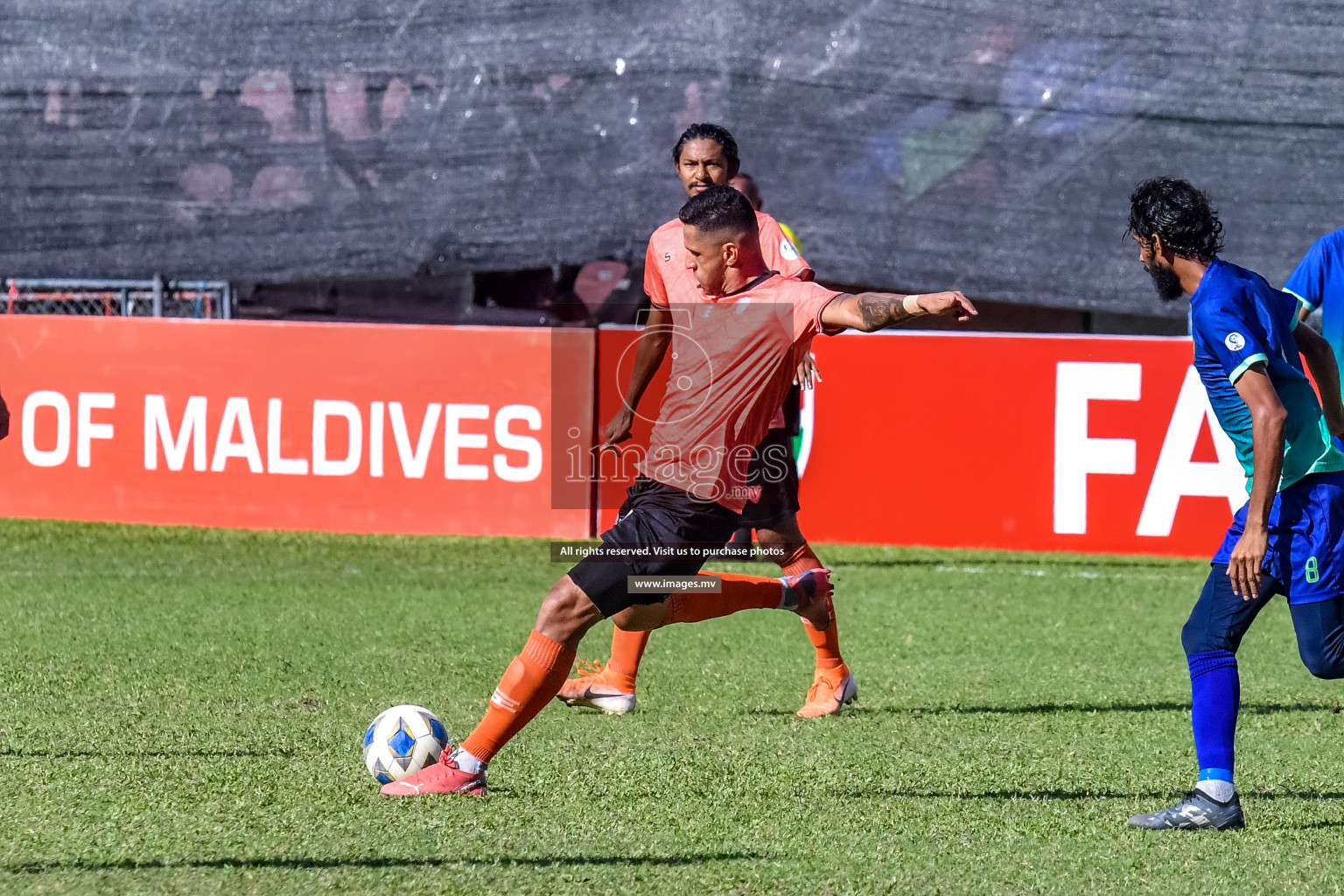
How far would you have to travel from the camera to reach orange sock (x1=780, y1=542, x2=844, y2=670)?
685 cm

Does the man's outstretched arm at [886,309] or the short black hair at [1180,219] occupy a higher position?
the short black hair at [1180,219]

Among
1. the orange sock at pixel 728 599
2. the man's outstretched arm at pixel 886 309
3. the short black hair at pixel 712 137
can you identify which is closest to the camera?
the man's outstretched arm at pixel 886 309

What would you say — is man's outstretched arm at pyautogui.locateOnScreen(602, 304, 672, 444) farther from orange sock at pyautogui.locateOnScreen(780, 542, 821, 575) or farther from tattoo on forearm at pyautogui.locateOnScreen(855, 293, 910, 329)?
tattoo on forearm at pyautogui.locateOnScreen(855, 293, 910, 329)

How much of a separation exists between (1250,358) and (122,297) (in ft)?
42.7

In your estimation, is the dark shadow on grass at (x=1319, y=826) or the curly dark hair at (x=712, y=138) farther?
the curly dark hair at (x=712, y=138)

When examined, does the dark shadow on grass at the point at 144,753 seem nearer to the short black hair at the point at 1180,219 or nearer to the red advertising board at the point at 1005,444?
the short black hair at the point at 1180,219

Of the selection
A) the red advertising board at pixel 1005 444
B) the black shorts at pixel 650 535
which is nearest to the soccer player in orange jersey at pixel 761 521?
the black shorts at pixel 650 535

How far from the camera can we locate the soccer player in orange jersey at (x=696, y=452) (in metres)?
5.37

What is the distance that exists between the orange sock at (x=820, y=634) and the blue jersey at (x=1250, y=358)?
6.67 ft

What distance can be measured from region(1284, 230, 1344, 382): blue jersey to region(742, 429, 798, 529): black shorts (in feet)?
6.49

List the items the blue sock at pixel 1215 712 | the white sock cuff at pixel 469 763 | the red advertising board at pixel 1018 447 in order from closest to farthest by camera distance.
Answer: the blue sock at pixel 1215 712 < the white sock cuff at pixel 469 763 < the red advertising board at pixel 1018 447

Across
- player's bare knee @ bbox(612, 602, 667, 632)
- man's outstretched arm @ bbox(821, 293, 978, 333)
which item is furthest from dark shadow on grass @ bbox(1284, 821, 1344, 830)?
player's bare knee @ bbox(612, 602, 667, 632)

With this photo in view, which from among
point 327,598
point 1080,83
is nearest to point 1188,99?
point 1080,83

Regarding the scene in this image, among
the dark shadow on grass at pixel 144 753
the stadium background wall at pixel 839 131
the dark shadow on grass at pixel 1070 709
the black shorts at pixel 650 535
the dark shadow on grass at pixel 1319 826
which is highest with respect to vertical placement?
the stadium background wall at pixel 839 131
